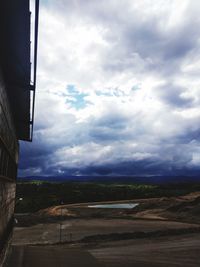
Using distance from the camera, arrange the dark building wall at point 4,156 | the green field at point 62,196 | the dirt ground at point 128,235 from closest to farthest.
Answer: the dark building wall at point 4,156 → the dirt ground at point 128,235 → the green field at point 62,196

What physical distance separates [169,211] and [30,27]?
208ft

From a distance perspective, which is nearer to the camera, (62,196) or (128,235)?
(128,235)

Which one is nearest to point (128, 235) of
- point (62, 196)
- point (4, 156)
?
point (4, 156)

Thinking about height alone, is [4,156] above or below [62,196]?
below

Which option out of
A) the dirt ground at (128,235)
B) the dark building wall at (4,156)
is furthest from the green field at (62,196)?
the dark building wall at (4,156)

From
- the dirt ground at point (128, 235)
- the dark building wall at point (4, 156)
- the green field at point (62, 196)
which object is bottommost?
the dirt ground at point (128, 235)

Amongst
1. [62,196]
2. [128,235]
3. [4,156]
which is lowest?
[128,235]

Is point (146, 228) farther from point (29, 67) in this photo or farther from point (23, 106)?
point (29, 67)

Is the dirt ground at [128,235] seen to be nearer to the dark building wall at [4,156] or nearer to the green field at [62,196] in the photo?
the dark building wall at [4,156]

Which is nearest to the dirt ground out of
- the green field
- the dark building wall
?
the dark building wall

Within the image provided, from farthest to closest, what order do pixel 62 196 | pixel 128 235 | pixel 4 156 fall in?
pixel 62 196
pixel 128 235
pixel 4 156

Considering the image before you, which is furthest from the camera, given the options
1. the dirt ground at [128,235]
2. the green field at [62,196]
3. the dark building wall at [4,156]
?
the green field at [62,196]

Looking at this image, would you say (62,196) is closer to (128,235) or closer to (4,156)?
(128,235)

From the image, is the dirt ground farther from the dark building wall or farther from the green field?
the green field
